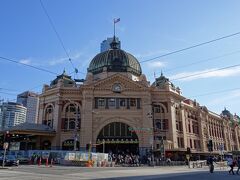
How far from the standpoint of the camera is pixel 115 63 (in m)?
69.6

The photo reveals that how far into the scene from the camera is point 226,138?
328 feet

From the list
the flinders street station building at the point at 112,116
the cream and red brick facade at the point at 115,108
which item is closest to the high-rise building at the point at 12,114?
the flinders street station building at the point at 112,116

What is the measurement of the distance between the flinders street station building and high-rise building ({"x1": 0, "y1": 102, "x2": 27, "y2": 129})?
25.6 ft

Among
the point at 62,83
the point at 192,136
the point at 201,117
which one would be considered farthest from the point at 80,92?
the point at 201,117

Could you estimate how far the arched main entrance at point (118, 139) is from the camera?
2323 inches

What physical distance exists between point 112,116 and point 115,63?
15502 millimetres

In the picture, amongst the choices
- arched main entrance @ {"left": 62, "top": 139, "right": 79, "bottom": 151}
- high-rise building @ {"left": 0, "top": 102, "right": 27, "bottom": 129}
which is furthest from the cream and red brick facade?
high-rise building @ {"left": 0, "top": 102, "right": 27, "bottom": 129}

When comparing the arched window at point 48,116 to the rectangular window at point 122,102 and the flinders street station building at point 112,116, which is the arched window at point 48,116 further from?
the rectangular window at point 122,102

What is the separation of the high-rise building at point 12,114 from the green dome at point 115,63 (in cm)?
2050

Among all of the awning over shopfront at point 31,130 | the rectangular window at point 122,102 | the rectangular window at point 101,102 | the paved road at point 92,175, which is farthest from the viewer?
the rectangular window at point 122,102

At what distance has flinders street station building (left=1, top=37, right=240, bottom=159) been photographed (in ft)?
193

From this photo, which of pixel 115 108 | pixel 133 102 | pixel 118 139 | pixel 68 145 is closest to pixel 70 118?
pixel 68 145

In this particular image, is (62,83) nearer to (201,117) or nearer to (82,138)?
(82,138)

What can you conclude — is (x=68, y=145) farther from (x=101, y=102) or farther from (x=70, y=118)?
(x=101, y=102)
